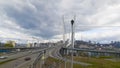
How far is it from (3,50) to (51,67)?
86755mm

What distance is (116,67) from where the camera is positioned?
80.8 meters

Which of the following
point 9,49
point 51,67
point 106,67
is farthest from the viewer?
point 9,49

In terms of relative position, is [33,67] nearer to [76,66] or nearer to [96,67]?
[76,66]

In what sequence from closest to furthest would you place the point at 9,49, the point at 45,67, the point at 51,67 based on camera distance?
the point at 51,67, the point at 45,67, the point at 9,49

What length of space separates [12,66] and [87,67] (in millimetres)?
27817

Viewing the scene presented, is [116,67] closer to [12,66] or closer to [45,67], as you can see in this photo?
[45,67]

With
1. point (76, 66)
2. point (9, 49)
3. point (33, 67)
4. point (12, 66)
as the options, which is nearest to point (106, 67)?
point (76, 66)

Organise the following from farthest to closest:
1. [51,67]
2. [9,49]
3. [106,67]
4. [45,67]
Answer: [9,49] < [106,67] < [45,67] < [51,67]

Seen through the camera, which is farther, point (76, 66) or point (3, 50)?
point (3, 50)

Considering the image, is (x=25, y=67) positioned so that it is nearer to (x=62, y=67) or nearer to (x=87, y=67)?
(x=62, y=67)

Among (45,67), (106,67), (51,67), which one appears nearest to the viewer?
(51,67)

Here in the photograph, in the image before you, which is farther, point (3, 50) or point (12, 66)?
point (3, 50)

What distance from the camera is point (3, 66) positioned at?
235 feet

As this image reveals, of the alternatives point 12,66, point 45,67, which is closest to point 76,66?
point 45,67
